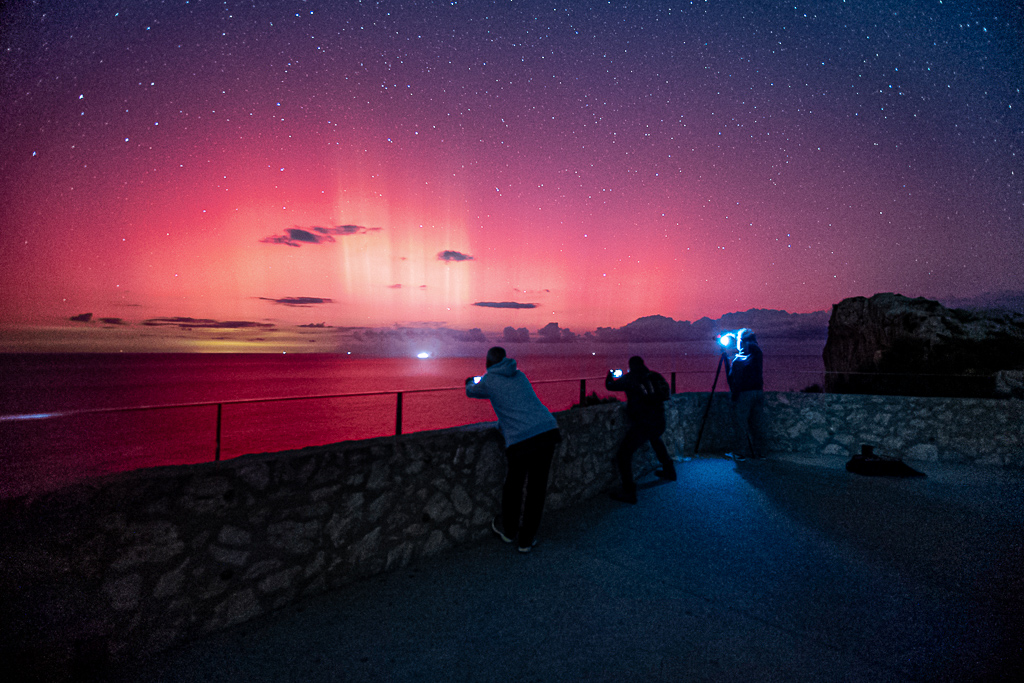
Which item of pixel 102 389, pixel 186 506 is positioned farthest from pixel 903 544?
pixel 102 389

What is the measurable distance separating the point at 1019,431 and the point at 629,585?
7.47 m

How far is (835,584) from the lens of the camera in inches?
129

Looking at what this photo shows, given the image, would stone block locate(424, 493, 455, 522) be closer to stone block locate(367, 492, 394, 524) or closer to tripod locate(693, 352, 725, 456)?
stone block locate(367, 492, 394, 524)

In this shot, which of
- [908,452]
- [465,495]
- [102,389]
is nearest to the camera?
[465,495]

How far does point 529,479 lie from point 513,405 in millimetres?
642

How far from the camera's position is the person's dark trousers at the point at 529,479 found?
3764 mm

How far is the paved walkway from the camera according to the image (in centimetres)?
238

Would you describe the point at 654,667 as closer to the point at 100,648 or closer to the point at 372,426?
the point at 100,648

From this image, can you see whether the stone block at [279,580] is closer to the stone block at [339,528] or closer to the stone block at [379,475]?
the stone block at [339,528]

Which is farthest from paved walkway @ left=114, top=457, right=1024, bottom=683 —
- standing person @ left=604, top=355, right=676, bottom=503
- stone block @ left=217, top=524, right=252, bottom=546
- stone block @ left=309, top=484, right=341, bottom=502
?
standing person @ left=604, top=355, right=676, bottom=503

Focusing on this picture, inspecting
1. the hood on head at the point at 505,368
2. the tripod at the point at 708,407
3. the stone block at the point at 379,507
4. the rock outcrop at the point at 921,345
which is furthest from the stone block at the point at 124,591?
the rock outcrop at the point at 921,345

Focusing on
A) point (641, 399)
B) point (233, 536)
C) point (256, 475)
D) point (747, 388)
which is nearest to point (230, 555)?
point (233, 536)

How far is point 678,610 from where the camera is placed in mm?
2932

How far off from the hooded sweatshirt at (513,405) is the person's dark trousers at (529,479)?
0.07m
